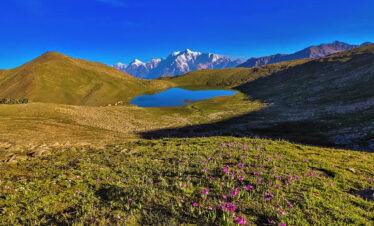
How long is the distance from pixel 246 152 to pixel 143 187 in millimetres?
8467

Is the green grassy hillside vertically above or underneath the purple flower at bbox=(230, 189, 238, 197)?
underneath

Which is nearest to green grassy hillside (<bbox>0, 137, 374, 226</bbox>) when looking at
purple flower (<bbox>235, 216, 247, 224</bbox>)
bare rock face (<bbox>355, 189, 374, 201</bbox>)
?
purple flower (<bbox>235, 216, 247, 224</bbox>)

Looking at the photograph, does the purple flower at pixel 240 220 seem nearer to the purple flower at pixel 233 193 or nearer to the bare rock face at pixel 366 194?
the purple flower at pixel 233 193

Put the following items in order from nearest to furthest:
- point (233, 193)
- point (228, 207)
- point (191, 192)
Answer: point (228, 207), point (233, 193), point (191, 192)

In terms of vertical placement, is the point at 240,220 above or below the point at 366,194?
above

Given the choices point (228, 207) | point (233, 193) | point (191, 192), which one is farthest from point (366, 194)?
point (191, 192)

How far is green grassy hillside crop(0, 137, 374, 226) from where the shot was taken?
5688mm

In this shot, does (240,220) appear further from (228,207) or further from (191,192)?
(191,192)

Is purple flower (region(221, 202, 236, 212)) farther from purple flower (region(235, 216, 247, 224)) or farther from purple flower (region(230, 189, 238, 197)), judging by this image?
purple flower (region(230, 189, 238, 197))

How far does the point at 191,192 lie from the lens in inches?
283

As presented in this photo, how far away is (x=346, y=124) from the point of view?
42750mm

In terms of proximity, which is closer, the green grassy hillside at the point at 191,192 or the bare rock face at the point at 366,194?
the green grassy hillside at the point at 191,192

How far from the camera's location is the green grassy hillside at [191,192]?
5.69m

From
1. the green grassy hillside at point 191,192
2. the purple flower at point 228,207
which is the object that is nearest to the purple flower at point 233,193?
the green grassy hillside at point 191,192
